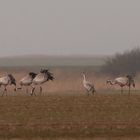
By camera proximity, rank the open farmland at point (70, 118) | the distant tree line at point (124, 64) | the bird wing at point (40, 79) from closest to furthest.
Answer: the open farmland at point (70, 118)
the bird wing at point (40, 79)
the distant tree line at point (124, 64)

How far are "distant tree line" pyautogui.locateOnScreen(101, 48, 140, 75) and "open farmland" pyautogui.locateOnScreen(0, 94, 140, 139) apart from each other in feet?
167

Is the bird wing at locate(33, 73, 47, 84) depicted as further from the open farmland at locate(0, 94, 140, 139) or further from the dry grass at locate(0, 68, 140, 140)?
the dry grass at locate(0, 68, 140, 140)

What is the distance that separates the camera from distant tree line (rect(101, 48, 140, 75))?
286ft

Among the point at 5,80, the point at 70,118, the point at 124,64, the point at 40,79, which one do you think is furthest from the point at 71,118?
the point at 124,64

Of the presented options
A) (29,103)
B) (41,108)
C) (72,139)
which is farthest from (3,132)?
(29,103)

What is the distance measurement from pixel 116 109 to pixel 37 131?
7.06 m

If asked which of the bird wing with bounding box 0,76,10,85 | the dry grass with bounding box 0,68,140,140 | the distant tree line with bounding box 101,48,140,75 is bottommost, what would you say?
the dry grass with bounding box 0,68,140,140

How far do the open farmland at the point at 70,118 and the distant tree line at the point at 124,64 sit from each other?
5081 cm

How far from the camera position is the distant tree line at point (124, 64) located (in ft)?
286

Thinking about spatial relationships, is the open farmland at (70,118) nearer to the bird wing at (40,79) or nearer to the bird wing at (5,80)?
the bird wing at (40,79)

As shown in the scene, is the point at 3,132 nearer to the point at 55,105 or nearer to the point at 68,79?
the point at 55,105

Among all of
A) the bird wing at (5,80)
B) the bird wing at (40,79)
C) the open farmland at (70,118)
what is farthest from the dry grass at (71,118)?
the bird wing at (5,80)

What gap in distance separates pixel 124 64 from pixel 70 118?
208 ft

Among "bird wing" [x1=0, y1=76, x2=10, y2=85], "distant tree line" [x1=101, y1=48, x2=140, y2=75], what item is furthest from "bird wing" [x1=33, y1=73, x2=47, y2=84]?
"distant tree line" [x1=101, y1=48, x2=140, y2=75]
